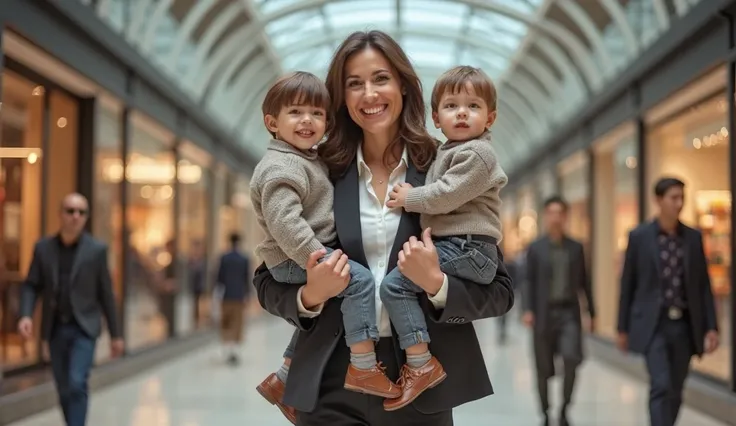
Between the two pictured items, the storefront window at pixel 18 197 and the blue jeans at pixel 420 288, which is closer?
the blue jeans at pixel 420 288

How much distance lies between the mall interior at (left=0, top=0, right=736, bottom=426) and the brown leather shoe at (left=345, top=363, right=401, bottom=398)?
638 centimetres

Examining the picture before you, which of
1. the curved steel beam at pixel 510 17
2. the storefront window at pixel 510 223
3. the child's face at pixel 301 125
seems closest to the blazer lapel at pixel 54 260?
the child's face at pixel 301 125

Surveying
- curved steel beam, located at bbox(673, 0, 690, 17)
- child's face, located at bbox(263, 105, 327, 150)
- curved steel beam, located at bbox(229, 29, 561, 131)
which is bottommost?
child's face, located at bbox(263, 105, 327, 150)

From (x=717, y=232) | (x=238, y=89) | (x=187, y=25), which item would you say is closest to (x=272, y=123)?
(x=717, y=232)

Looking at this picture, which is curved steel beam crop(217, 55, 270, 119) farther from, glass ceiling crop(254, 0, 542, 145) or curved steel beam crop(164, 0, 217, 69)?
curved steel beam crop(164, 0, 217, 69)

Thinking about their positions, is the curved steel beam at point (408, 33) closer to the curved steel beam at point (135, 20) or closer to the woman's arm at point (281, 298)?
the curved steel beam at point (135, 20)

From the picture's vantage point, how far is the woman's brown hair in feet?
8.38

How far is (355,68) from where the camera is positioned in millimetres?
2559

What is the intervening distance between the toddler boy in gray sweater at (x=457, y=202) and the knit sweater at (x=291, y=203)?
7.6 inches

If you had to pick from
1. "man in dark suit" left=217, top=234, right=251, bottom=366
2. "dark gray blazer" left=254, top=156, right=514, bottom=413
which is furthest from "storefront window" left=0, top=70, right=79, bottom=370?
"dark gray blazer" left=254, top=156, right=514, bottom=413

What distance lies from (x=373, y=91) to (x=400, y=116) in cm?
16

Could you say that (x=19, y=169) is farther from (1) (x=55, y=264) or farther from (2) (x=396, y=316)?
(2) (x=396, y=316)

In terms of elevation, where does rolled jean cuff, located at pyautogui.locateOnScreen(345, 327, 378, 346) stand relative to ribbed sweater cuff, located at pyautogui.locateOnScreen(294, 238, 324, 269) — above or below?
below

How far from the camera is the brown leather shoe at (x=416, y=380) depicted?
7.69 feet
